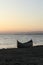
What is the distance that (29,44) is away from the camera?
8305 millimetres

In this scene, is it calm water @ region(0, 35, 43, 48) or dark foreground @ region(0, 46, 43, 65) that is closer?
dark foreground @ region(0, 46, 43, 65)

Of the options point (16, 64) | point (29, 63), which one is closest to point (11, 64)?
point (16, 64)

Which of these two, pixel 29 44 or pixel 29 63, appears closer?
pixel 29 63

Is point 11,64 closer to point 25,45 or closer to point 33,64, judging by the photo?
point 33,64

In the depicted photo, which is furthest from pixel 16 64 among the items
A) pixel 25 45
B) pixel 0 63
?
pixel 25 45

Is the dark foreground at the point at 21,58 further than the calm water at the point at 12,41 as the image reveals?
No

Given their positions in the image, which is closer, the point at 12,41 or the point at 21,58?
the point at 21,58

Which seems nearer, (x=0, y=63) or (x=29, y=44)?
(x=0, y=63)

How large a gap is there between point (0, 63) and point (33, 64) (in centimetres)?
53

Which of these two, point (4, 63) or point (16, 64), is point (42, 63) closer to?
point (16, 64)

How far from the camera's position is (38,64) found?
2.94 m

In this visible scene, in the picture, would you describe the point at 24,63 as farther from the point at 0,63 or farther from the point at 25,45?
the point at 25,45

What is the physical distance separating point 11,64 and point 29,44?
17.5 feet

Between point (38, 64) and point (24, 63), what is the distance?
9.6 inches
